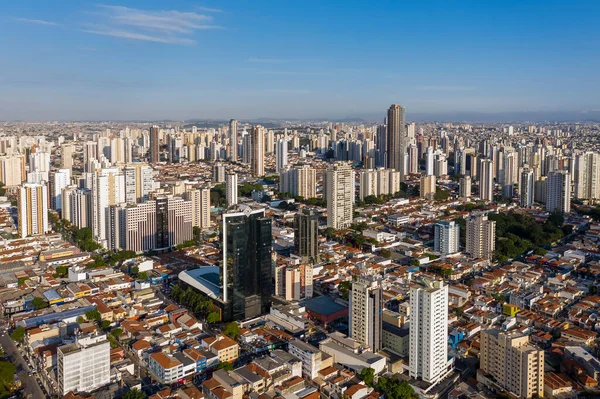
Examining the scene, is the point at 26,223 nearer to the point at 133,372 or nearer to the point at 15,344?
the point at 15,344

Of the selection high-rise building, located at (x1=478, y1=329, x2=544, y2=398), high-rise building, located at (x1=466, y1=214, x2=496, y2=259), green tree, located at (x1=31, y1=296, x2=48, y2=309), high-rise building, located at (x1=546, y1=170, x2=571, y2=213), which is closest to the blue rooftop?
high-rise building, located at (x1=478, y1=329, x2=544, y2=398)

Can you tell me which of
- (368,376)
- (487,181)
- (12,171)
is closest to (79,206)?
(12,171)

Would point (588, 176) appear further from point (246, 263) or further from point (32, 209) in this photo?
point (32, 209)

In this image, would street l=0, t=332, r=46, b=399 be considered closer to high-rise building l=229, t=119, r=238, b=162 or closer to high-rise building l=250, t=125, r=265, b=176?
high-rise building l=250, t=125, r=265, b=176

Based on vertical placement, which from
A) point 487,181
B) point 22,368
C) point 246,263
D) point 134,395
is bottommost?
point 22,368

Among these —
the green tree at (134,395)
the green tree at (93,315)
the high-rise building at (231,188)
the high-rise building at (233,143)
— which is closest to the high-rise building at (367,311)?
the green tree at (134,395)

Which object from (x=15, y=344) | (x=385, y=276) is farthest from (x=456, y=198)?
(x=15, y=344)
